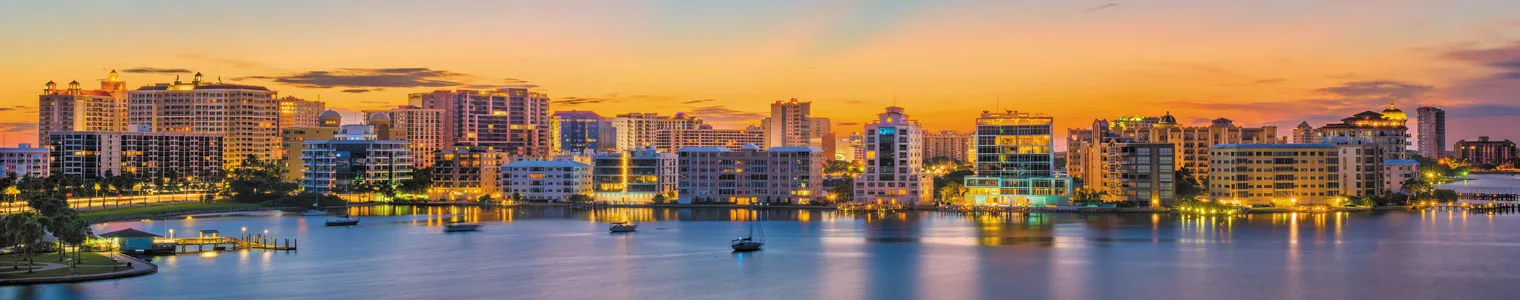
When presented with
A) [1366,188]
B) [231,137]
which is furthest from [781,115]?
[1366,188]

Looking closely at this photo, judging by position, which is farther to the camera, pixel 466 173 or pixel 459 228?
pixel 466 173

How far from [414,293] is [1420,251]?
4107 cm

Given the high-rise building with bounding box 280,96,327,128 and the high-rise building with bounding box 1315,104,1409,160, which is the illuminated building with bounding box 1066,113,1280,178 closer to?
the high-rise building with bounding box 1315,104,1409,160

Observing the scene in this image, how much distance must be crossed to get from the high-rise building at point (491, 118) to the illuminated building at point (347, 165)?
47.2 m

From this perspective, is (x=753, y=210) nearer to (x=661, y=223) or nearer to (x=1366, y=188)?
(x=661, y=223)

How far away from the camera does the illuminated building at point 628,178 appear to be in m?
100

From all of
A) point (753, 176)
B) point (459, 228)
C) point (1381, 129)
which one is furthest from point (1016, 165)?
point (1381, 129)

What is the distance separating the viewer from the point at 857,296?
4034 cm

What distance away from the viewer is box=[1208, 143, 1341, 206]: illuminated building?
285 feet

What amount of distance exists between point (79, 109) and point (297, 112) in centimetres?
2351

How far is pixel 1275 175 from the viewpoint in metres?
87.1

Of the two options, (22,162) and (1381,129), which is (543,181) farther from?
(1381,129)

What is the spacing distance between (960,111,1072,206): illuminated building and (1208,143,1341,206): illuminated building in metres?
10.5

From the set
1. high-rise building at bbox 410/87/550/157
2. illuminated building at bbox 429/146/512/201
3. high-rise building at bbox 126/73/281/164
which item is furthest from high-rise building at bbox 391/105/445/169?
illuminated building at bbox 429/146/512/201
